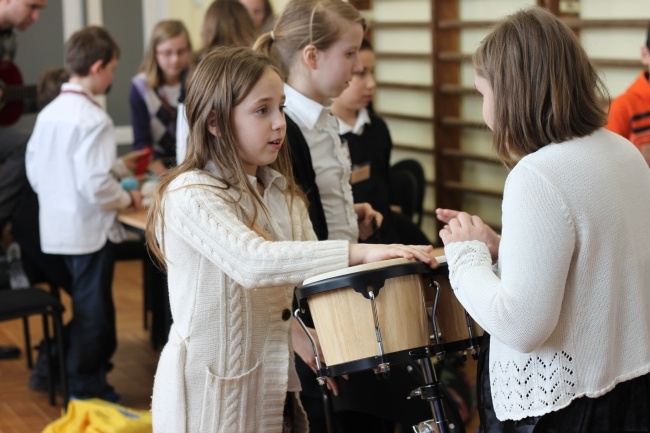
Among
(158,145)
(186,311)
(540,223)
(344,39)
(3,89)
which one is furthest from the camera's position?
(158,145)

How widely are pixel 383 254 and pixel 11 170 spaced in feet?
10.2

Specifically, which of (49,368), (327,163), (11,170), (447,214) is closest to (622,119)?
(327,163)

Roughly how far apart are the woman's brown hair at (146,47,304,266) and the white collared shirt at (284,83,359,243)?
505mm

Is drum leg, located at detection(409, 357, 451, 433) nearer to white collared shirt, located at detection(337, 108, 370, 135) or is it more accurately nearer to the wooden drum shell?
the wooden drum shell

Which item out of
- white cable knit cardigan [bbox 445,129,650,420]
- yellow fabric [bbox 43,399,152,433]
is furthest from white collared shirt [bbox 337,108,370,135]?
white cable knit cardigan [bbox 445,129,650,420]

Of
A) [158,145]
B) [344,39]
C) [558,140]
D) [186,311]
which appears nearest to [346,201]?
[344,39]

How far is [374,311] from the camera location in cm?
182

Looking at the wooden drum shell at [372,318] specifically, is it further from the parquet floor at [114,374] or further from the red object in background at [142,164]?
the red object in background at [142,164]

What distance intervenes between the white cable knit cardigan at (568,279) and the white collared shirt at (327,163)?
3.10 feet

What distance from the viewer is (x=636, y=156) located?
178 centimetres

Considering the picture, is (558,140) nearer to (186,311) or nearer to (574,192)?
(574,192)

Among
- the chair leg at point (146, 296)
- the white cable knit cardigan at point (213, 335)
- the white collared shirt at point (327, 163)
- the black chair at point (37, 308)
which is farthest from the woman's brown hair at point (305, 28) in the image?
the chair leg at point (146, 296)

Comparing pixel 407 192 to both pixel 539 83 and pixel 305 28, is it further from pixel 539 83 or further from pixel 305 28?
pixel 539 83

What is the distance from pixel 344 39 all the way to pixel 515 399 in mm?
1268
